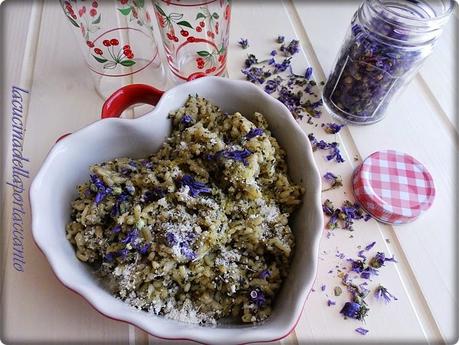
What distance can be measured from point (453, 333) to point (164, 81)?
32.0 inches

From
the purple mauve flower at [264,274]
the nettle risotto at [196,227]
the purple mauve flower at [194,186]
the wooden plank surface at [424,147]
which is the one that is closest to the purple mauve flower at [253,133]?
the nettle risotto at [196,227]

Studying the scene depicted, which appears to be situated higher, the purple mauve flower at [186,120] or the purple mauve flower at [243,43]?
the purple mauve flower at [186,120]

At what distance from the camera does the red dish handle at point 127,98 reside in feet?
2.50

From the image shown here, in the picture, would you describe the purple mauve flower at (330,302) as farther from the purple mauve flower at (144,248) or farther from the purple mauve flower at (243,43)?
the purple mauve flower at (243,43)

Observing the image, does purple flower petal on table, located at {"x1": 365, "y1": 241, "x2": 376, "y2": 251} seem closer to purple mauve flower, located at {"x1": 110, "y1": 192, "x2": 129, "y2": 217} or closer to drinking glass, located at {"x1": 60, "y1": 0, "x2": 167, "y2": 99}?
purple mauve flower, located at {"x1": 110, "y1": 192, "x2": 129, "y2": 217}

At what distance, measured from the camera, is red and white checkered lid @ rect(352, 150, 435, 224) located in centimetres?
83

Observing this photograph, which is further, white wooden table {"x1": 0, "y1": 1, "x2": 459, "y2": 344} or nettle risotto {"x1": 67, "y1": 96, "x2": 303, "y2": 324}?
white wooden table {"x1": 0, "y1": 1, "x2": 459, "y2": 344}

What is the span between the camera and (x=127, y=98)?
779mm

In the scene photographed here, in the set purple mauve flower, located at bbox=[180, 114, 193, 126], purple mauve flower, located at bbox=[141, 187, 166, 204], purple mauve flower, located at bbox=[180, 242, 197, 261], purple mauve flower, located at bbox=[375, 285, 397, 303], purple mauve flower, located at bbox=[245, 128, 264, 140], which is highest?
purple mauve flower, located at bbox=[245, 128, 264, 140]

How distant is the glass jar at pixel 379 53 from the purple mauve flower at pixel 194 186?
422mm

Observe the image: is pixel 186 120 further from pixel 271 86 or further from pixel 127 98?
pixel 271 86

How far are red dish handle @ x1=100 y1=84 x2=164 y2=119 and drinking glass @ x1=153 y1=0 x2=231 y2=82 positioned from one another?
0.15 meters

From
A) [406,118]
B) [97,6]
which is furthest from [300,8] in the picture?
[97,6]

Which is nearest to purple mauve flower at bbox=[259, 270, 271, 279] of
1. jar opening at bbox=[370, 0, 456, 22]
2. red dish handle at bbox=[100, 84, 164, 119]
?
red dish handle at bbox=[100, 84, 164, 119]
